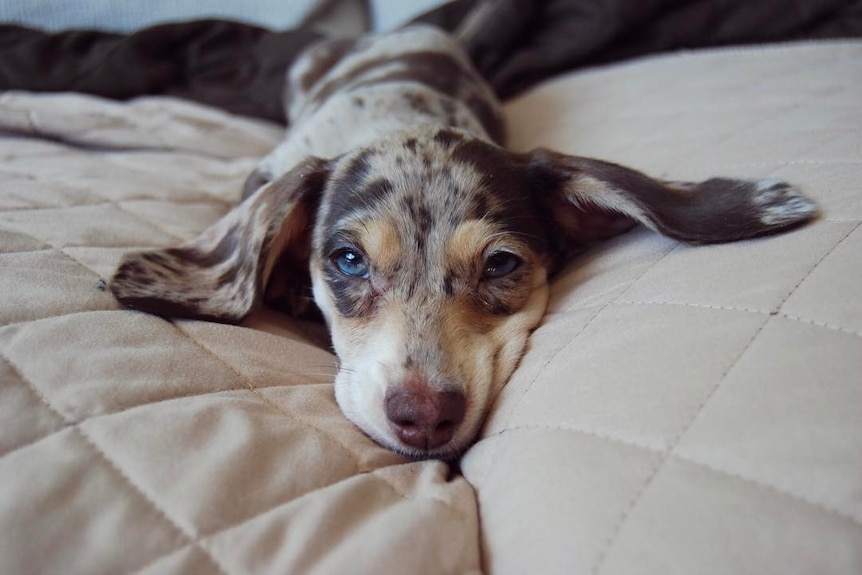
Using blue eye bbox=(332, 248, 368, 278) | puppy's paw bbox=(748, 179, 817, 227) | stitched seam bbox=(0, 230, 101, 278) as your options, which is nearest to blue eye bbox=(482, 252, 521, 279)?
blue eye bbox=(332, 248, 368, 278)

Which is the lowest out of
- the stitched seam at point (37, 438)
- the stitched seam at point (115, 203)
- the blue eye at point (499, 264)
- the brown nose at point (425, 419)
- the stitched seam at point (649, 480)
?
the stitched seam at point (115, 203)

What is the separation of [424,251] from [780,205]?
29.1 inches

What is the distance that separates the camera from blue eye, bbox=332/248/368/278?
5.56 ft

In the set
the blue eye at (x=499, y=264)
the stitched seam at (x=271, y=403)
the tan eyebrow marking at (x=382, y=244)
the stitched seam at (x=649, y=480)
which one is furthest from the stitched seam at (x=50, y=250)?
the stitched seam at (x=649, y=480)

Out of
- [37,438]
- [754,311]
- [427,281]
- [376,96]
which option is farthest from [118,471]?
[376,96]

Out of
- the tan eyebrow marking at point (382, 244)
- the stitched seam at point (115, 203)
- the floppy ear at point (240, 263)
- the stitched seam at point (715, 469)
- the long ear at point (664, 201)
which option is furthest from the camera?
the stitched seam at point (115, 203)

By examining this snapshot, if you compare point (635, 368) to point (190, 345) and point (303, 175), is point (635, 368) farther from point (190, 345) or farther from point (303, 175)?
point (303, 175)

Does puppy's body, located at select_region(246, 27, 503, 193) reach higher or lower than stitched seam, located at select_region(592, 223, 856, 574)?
lower

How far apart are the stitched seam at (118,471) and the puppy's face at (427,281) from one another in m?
0.45

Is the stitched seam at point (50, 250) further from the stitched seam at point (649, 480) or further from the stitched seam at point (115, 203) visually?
the stitched seam at point (649, 480)

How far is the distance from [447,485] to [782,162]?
112 cm

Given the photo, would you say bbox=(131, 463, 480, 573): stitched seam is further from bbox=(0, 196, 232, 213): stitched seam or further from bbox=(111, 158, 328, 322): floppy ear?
bbox=(0, 196, 232, 213): stitched seam

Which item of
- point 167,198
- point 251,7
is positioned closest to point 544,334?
point 167,198

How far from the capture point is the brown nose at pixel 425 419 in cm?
129
